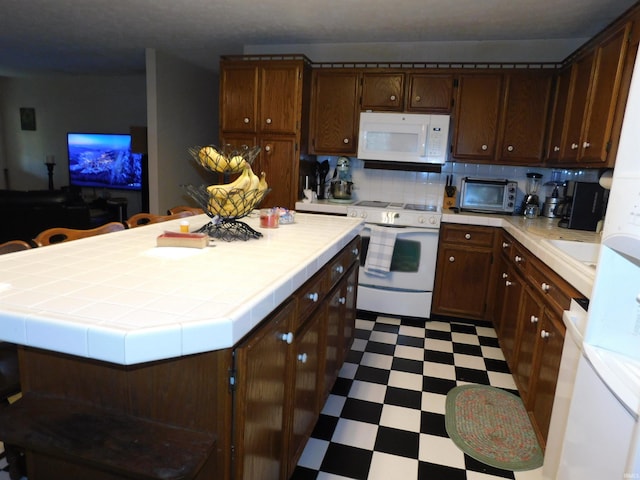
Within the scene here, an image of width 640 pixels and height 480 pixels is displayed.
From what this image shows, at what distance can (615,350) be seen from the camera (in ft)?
3.51

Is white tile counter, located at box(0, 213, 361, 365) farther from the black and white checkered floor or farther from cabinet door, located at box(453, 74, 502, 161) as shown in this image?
cabinet door, located at box(453, 74, 502, 161)

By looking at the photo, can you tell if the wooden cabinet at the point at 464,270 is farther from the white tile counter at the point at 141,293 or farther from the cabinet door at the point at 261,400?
the cabinet door at the point at 261,400

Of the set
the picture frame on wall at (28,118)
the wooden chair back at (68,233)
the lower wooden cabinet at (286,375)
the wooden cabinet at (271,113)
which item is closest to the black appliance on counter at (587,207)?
the lower wooden cabinet at (286,375)

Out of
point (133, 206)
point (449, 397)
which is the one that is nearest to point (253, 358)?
point (449, 397)

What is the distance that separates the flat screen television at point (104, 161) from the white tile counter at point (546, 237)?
537 cm

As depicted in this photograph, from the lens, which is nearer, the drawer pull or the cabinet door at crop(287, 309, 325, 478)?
the drawer pull

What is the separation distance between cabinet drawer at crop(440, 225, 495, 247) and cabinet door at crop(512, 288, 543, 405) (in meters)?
1.01

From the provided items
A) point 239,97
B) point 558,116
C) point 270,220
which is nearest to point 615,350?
point 270,220

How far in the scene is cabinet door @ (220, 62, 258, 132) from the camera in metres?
3.60

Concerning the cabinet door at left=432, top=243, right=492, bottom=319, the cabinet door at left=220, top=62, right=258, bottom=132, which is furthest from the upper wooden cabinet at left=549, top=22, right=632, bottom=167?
the cabinet door at left=220, top=62, right=258, bottom=132

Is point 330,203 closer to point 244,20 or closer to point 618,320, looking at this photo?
point 244,20

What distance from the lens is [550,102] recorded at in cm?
329

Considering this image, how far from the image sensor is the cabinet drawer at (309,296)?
1.37 metres

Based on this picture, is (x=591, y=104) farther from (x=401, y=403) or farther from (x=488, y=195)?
(x=401, y=403)
